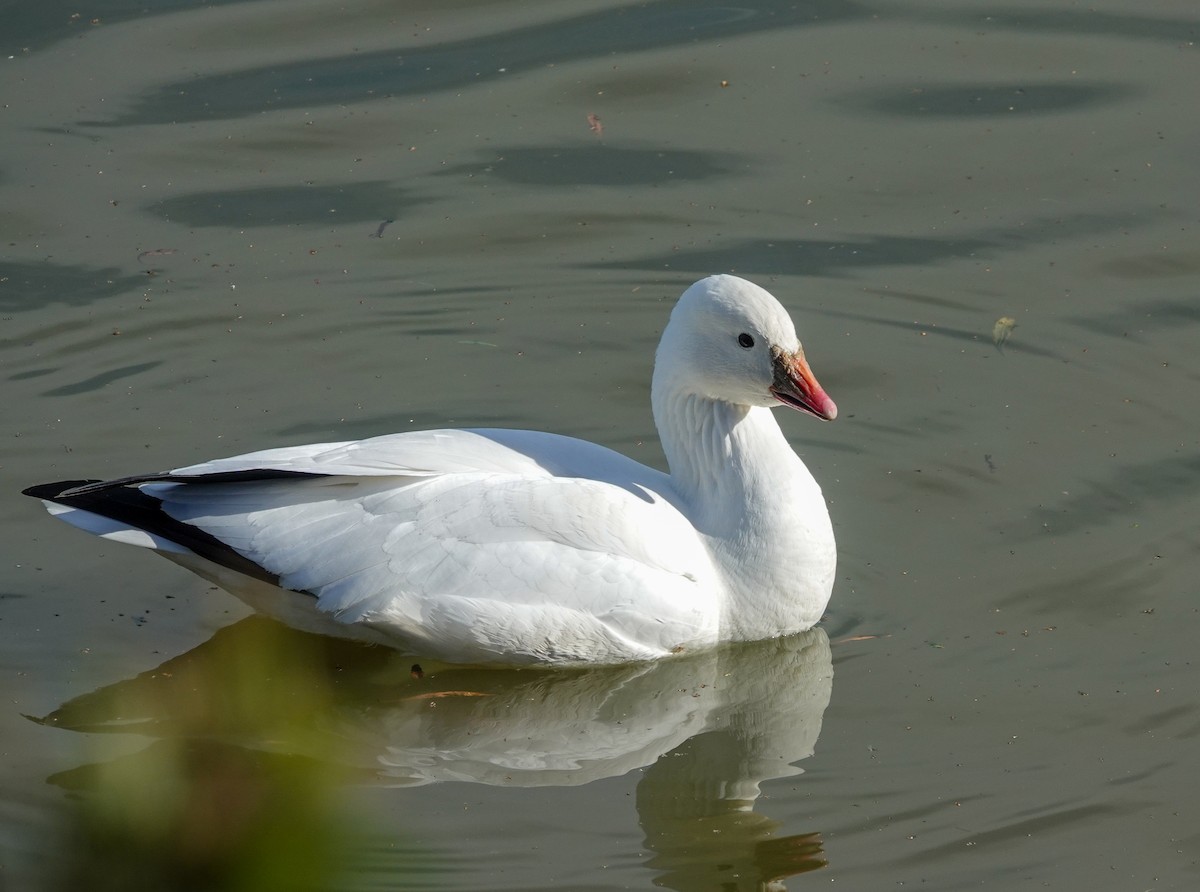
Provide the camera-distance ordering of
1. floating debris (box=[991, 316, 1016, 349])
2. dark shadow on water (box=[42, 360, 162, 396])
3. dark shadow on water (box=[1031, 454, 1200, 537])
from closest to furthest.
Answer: dark shadow on water (box=[1031, 454, 1200, 537]), dark shadow on water (box=[42, 360, 162, 396]), floating debris (box=[991, 316, 1016, 349])

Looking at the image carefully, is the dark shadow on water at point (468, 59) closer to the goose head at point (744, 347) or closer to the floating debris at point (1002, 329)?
the floating debris at point (1002, 329)

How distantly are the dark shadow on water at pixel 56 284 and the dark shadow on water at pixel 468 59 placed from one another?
1782 millimetres

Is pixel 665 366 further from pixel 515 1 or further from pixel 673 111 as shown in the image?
pixel 515 1

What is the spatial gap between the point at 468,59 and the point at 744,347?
5623mm

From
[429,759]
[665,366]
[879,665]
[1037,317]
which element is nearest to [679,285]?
[1037,317]

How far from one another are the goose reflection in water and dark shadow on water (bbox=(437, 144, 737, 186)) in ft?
13.5

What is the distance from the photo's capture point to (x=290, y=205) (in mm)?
9703

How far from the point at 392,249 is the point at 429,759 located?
4235mm

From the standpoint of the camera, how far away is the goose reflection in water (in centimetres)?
534

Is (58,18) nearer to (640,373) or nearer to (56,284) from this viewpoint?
(56,284)

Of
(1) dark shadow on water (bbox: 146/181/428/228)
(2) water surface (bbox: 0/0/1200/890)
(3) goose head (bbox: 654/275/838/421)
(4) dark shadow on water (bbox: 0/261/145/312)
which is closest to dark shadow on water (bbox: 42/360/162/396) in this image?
(2) water surface (bbox: 0/0/1200/890)

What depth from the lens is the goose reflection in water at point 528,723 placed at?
17.5 ft

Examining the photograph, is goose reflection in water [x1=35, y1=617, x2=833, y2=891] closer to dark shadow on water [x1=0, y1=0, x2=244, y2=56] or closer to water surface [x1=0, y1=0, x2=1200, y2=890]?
water surface [x1=0, y1=0, x2=1200, y2=890]

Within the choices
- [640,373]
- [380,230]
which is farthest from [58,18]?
[640,373]
